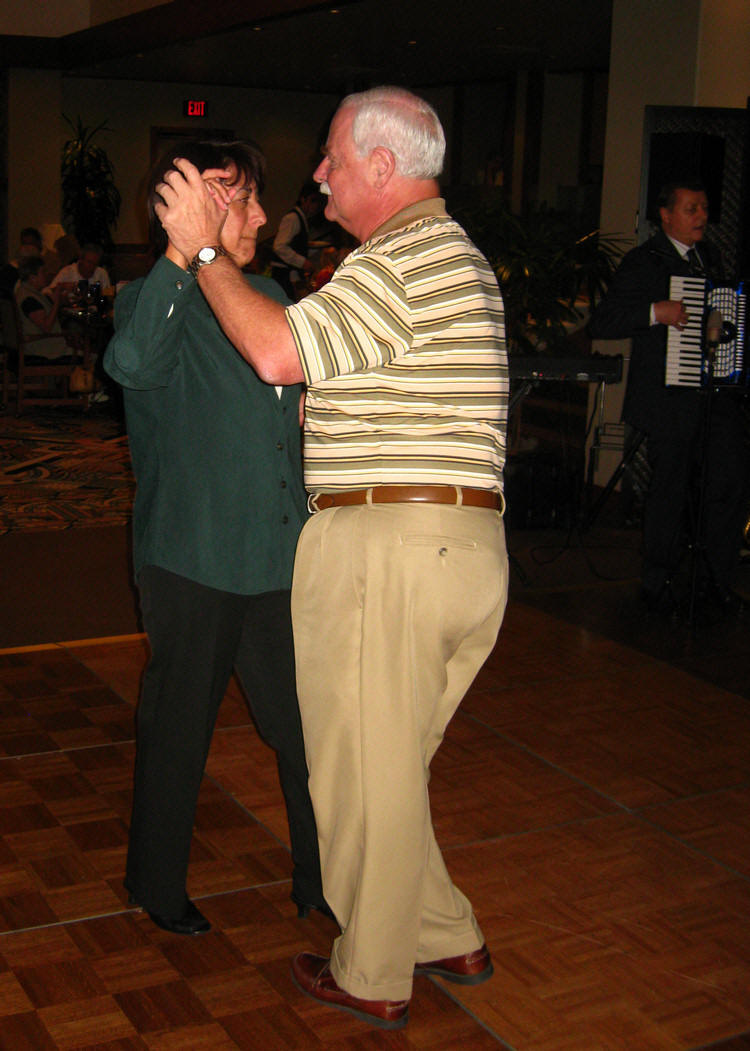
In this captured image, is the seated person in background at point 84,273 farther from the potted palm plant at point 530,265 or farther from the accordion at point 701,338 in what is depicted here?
the accordion at point 701,338

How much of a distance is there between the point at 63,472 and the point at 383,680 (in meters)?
5.94

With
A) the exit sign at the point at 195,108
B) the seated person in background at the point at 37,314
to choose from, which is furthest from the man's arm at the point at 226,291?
the exit sign at the point at 195,108

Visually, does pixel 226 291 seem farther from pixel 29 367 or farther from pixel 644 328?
pixel 29 367

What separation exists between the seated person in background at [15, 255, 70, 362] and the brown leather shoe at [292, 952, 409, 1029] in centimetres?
818

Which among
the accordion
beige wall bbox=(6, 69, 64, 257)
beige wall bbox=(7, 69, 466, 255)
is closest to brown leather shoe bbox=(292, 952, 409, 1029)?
the accordion

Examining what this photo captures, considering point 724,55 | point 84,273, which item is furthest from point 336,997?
point 84,273

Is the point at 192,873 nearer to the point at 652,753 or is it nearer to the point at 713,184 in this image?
the point at 652,753

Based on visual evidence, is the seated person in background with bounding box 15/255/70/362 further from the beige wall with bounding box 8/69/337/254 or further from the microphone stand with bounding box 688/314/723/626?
the microphone stand with bounding box 688/314/723/626

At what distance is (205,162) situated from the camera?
214cm

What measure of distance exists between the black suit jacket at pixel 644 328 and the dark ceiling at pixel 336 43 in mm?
5124

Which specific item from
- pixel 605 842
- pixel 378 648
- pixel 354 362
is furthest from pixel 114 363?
pixel 605 842

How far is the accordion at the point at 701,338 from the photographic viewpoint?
486cm

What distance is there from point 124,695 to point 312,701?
1.88 meters

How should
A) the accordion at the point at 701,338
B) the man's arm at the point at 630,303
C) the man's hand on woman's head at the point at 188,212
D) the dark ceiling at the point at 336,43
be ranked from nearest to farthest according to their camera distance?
1. the man's hand on woman's head at the point at 188,212
2. the accordion at the point at 701,338
3. the man's arm at the point at 630,303
4. the dark ceiling at the point at 336,43
